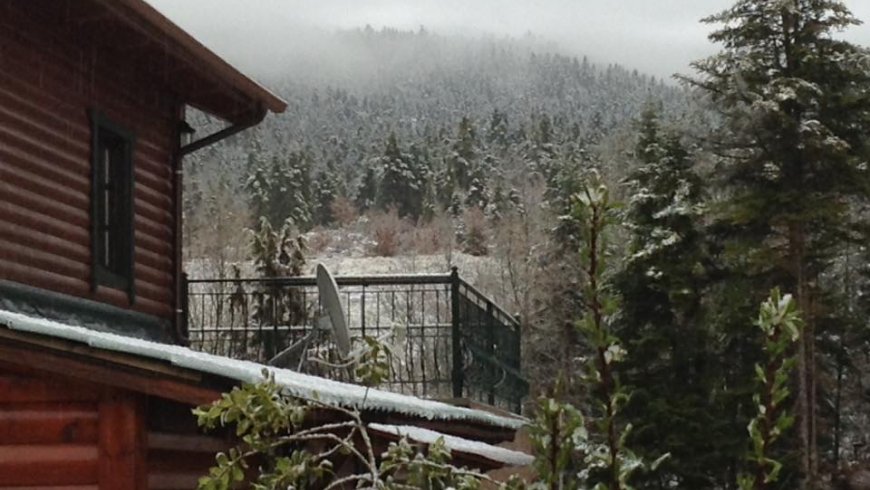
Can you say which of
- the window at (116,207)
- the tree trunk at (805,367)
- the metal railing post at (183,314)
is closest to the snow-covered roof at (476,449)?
the window at (116,207)

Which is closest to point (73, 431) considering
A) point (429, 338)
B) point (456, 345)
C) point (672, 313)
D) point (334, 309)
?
point (334, 309)

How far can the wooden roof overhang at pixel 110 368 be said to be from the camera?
4965 mm

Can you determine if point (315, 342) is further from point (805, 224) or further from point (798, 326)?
point (805, 224)

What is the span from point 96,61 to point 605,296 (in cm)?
715

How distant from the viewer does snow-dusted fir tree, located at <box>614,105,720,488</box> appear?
2311cm

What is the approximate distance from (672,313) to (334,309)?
17589 mm

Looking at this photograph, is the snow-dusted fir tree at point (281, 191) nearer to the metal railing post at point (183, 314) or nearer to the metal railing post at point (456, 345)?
the metal railing post at point (456, 345)

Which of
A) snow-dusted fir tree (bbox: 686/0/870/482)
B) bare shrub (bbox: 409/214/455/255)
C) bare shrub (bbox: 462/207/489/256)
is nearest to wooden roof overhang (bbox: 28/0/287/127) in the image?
snow-dusted fir tree (bbox: 686/0/870/482)

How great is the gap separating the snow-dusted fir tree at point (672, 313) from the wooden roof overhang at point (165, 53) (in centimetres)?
1440

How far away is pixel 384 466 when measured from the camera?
3.40 meters

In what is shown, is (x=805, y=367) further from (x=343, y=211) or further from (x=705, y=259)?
(x=343, y=211)

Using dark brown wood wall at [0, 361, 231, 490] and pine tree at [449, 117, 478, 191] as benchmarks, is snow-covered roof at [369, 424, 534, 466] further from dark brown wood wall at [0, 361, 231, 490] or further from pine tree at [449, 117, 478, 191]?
pine tree at [449, 117, 478, 191]

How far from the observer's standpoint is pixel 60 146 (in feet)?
26.3

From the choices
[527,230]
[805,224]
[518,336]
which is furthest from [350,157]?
[518,336]
